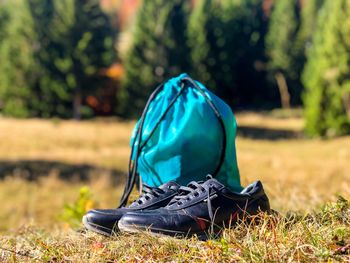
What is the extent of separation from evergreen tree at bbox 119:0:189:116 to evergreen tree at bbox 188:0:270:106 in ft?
7.31

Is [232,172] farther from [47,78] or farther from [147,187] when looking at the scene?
[47,78]

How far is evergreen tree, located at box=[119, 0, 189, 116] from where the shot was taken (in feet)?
116

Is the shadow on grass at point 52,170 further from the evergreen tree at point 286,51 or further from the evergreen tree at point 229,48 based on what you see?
the evergreen tree at point 286,51

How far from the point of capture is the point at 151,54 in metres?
36.3

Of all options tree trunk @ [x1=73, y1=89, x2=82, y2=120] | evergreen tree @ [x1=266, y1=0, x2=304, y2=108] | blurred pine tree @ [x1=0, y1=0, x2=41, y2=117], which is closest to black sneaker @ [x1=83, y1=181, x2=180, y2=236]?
tree trunk @ [x1=73, y1=89, x2=82, y2=120]

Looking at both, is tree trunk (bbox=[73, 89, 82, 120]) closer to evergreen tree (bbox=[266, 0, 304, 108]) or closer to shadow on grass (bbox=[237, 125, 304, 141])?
shadow on grass (bbox=[237, 125, 304, 141])

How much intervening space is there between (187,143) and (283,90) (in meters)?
40.9

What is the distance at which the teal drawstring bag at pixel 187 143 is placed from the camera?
2.79 m

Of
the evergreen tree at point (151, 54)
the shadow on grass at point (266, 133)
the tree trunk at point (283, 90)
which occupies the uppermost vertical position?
the evergreen tree at point (151, 54)

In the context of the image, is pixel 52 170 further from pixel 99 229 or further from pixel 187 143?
pixel 99 229

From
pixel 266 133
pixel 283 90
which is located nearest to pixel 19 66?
pixel 266 133

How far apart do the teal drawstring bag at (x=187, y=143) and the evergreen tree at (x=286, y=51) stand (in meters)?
39.5

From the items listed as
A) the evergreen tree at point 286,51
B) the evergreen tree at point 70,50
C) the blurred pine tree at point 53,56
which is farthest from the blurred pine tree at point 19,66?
the evergreen tree at point 286,51

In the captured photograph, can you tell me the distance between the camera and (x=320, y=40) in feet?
106
